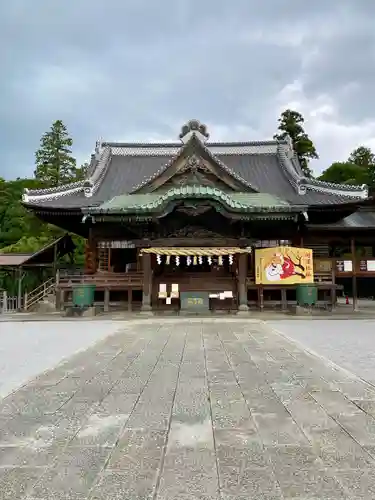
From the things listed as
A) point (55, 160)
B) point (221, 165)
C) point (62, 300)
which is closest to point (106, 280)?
point (62, 300)

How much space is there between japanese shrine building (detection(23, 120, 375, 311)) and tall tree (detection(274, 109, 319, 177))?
26550mm

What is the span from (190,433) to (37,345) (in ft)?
21.3

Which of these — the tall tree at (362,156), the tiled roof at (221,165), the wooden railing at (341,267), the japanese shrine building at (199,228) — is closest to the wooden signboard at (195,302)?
the japanese shrine building at (199,228)

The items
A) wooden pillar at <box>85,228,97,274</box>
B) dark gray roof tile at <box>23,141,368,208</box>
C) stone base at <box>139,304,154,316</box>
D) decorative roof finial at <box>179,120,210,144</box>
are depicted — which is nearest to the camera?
stone base at <box>139,304,154,316</box>

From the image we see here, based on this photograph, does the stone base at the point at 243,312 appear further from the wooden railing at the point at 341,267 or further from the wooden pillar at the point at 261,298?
the wooden railing at the point at 341,267

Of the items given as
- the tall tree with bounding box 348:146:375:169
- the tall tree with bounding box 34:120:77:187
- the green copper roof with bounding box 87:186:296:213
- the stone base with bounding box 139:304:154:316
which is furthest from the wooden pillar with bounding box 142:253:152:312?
the tall tree with bounding box 348:146:375:169

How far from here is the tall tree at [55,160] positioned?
42.2 m

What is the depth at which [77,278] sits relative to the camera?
17.6m

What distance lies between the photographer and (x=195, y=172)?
755 inches

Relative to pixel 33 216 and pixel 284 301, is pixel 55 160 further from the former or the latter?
pixel 284 301

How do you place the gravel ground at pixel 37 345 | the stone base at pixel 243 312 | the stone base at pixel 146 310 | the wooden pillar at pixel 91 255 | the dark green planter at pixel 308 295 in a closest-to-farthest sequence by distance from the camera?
the gravel ground at pixel 37 345
the stone base at pixel 243 312
the stone base at pixel 146 310
the dark green planter at pixel 308 295
the wooden pillar at pixel 91 255

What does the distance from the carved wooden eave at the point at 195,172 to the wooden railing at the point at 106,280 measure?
4.55 m

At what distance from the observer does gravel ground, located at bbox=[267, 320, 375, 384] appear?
260 inches

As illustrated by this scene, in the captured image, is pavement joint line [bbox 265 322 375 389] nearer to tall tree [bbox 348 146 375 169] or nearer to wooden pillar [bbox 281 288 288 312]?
wooden pillar [bbox 281 288 288 312]
